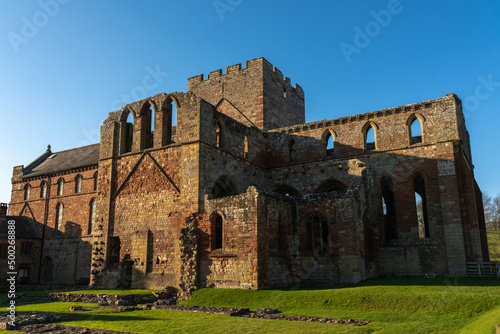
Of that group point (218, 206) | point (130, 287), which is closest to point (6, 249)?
point (130, 287)

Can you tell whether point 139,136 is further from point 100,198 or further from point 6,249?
point 6,249

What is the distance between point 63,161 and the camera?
38969 mm

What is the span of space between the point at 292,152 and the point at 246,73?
7.64m

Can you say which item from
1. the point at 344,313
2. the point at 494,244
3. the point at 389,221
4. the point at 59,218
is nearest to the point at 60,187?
the point at 59,218

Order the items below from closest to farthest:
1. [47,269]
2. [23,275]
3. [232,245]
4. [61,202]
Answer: [232,245]
[23,275]
[47,269]
[61,202]

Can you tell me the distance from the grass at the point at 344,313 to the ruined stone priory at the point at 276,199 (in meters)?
2.51

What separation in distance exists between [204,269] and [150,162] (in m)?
7.08

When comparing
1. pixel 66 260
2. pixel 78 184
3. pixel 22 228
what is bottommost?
pixel 66 260

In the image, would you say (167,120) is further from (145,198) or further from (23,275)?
(23,275)

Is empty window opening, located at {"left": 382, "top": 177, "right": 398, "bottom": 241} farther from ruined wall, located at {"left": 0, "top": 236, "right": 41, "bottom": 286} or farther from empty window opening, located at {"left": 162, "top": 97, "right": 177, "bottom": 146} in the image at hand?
ruined wall, located at {"left": 0, "top": 236, "right": 41, "bottom": 286}

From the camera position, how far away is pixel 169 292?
19.6 metres

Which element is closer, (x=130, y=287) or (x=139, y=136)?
(x=130, y=287)

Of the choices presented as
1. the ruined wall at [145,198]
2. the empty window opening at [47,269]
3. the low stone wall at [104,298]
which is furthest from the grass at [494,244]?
the empty window opening at [47,269]

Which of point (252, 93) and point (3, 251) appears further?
point (3, 251)
